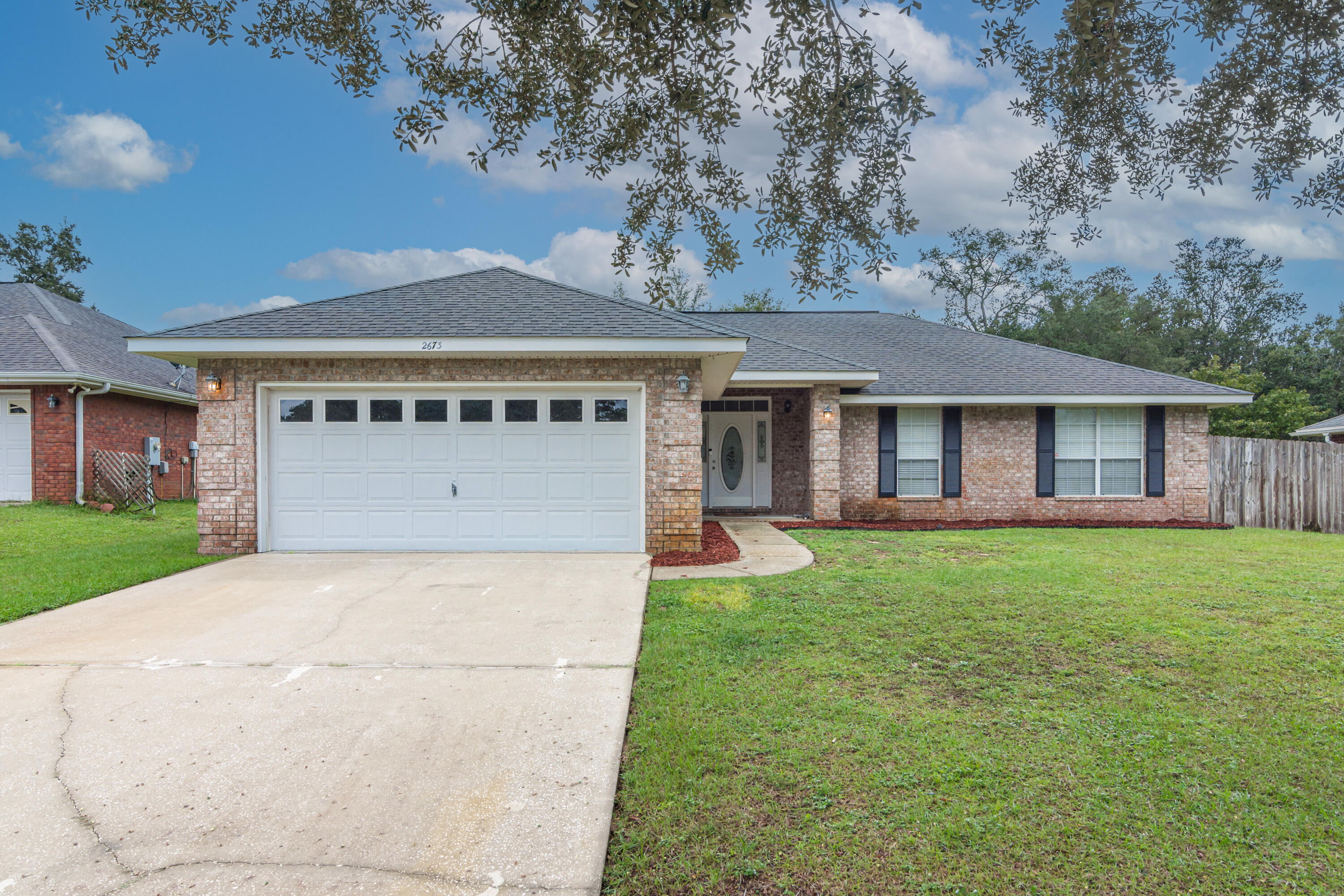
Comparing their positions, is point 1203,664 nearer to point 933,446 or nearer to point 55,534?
point 933,446

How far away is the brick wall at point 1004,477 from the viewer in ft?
40.5

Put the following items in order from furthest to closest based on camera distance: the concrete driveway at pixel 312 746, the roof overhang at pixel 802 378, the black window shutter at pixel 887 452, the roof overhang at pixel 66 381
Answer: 1. the roof overhang at pixel 66 381
2. the black window shutter at pixel 887 452
3. the roof overhang at pixel 802 378
4. the concrete driveway at pixel 312 746

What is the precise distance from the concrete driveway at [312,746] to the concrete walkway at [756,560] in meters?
1.60

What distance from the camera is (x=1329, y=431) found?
1766 centimetres

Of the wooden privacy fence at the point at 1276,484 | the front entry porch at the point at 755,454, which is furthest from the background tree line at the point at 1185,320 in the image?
the front entry porch at the point at 755,454

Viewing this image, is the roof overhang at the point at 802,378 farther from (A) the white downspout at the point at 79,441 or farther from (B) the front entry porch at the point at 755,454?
(A) the white downspout at the point at 79,441

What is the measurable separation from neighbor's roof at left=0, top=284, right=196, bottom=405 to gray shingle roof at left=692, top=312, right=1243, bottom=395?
495 inches

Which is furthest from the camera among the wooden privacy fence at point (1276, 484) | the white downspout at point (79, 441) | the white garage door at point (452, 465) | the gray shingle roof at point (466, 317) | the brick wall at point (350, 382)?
the white downspout at point (79, 441)

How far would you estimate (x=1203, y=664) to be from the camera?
13.8 feet

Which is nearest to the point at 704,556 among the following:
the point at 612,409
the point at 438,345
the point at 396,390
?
the point at 612,409

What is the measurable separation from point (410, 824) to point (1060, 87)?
16.3 ft

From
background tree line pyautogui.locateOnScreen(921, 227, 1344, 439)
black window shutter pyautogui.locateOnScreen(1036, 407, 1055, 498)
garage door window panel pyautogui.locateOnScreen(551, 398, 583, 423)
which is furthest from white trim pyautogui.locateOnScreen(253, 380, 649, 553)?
background tree line pyautogui.locateOnScreen(921, 227, 1344, 439)

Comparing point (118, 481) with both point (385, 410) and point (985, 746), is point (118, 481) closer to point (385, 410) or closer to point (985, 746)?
point (385, 410)

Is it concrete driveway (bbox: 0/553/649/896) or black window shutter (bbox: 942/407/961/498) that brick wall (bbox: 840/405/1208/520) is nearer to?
black window shutter (bbox: 942/407/961/498)
